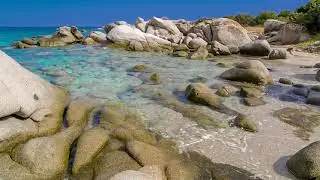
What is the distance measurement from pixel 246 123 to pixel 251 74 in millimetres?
4778

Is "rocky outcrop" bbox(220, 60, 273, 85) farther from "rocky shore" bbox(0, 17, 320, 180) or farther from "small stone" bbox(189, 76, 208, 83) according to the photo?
"small stone" bbox(189, 76, 208, 83)

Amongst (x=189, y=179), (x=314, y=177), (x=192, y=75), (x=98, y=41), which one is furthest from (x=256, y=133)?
(x=98, y=41)

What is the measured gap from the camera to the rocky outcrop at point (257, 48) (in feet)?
72.3

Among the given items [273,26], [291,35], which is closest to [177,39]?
[291,35]

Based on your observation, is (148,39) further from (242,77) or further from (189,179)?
(189,179)

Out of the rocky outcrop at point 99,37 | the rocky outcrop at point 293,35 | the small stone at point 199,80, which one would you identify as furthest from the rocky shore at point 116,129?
the rocky outcrop at point 99,37

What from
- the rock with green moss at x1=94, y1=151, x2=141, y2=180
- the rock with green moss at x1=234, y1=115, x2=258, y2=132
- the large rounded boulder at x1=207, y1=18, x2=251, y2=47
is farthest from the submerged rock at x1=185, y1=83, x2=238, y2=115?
the large rounded boulder at x1=207, y1=18, x2=251, y2=47

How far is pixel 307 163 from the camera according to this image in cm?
573

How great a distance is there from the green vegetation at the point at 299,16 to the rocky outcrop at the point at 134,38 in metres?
12.0

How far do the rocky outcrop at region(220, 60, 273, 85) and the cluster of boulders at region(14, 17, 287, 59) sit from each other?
310 inches

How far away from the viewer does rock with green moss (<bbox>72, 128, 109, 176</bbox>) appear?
19.6ft

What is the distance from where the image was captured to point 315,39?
2641 cm

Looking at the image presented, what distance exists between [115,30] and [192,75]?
16.2 metres

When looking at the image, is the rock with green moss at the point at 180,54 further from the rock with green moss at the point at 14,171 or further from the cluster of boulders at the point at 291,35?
the rock with green moss at the point at 14,171
